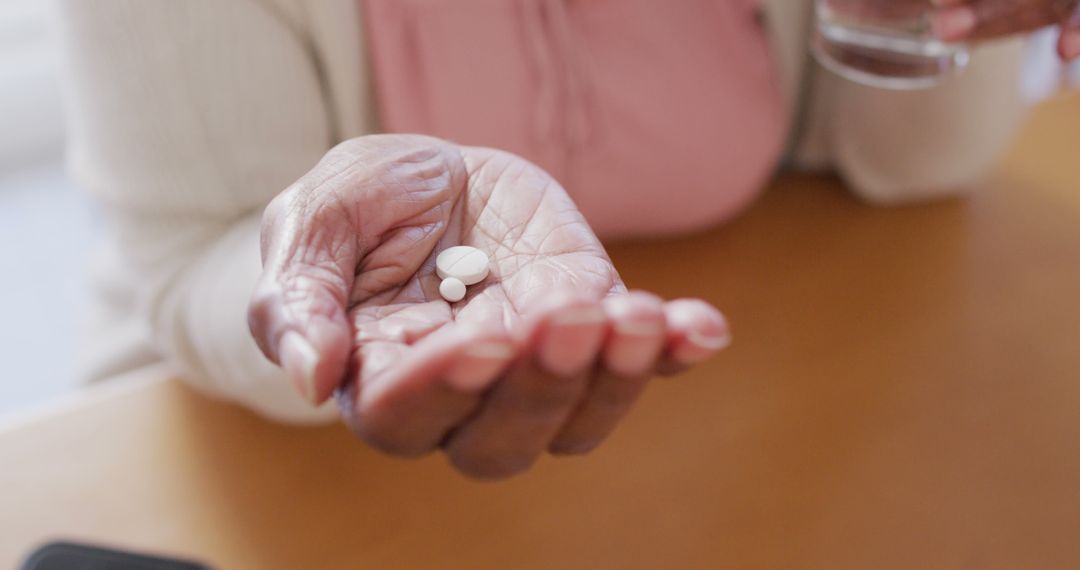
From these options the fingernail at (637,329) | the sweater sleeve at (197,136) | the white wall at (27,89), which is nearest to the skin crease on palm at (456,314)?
the fingernail at (637,329)

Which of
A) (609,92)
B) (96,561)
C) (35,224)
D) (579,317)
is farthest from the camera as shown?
(35,224)

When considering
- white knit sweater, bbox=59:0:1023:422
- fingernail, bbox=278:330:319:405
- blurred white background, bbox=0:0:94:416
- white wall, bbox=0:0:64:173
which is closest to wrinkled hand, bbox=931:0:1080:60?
white knit sweater, bbox=59:0:1023:422

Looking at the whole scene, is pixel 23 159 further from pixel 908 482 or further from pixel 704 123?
pixel 908 482

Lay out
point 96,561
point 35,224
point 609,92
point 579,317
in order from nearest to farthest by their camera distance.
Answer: point 579,317, point 96,561, point 609,92, point 35,224

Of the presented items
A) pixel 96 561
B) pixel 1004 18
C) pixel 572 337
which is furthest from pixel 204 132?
pixel 1004 18

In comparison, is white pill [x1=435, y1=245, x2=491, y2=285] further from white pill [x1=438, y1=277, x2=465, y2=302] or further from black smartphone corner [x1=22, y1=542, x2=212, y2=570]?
black smartphone corner [x1=22, y1=542, x2=212, y2=570]

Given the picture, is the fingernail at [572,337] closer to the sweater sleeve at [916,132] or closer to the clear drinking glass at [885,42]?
the clear drinking glass at [885,42]

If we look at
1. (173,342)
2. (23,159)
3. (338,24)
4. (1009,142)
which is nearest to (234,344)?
(173,342)

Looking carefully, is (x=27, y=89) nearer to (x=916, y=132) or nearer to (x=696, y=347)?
(x=916, y=132)
